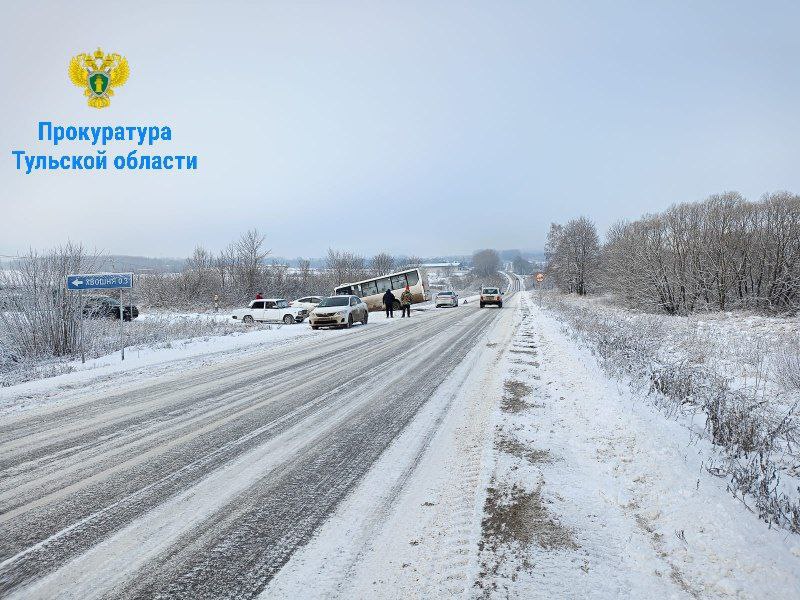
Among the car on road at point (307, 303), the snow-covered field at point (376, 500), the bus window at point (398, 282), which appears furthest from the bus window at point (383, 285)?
the snow-covered field at point (376, 500)

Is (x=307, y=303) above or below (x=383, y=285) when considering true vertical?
below

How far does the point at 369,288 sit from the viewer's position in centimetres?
3541

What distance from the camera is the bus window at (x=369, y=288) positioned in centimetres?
3516

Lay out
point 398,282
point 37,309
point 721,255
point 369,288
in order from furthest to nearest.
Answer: point 369,288, point 398,282, point 721,255, point 37,309

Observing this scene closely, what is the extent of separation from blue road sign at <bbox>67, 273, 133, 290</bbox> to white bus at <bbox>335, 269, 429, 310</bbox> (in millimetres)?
23922

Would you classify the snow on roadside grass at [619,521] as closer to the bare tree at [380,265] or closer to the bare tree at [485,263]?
the bare tree at [380,265]

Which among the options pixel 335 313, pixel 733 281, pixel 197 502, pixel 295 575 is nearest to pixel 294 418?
pixel 197 502

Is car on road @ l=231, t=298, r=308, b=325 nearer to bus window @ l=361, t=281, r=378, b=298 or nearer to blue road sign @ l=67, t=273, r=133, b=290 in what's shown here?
bus window @ l=361, t=281, r=378, b=298

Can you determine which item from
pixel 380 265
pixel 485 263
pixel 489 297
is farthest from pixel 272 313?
pixel 485 263

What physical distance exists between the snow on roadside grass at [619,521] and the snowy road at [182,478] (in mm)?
1422

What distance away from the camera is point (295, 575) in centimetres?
260

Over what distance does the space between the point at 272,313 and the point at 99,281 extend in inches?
632

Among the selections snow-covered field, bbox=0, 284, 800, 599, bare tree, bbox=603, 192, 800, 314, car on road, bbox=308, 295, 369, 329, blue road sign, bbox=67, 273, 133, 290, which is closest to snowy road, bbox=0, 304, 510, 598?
snow-covered field, bbox=0, 284, 800, 599

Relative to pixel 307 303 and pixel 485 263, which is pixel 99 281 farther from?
pixel 485 263
